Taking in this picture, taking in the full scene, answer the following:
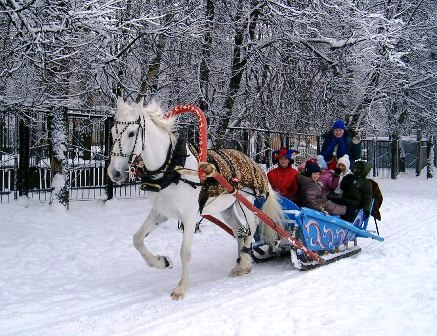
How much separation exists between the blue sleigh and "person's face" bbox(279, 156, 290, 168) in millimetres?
633

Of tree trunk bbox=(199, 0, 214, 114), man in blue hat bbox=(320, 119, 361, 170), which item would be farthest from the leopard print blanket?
tree trunk bbox=(199, 0, 214, 114)

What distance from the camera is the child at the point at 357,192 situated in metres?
7.09

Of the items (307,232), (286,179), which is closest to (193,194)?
(307,232)

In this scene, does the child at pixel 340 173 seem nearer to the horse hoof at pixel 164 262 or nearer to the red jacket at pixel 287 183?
the red jacket at pixel 287 183

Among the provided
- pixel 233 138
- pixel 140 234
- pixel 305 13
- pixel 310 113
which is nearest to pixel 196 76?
pixel 233 138

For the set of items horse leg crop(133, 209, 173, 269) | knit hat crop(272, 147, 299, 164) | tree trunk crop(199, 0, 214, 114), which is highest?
tree trunk crop(199, 0, 214, 114)

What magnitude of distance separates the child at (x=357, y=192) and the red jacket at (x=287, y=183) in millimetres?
946

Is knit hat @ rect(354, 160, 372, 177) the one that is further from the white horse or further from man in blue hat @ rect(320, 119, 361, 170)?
the white horse

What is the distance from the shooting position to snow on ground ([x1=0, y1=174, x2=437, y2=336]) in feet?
13.1

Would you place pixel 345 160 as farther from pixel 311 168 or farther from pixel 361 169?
pixel 311 168

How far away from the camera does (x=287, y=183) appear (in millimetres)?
6906

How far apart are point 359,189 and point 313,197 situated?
971mm

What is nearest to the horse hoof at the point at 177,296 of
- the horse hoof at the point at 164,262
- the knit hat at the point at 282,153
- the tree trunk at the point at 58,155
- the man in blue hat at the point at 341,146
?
the horse hoof at the point at 164,262

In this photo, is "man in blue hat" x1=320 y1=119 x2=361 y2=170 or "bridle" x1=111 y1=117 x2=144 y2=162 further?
"man in blue hat" x1=320 y1=119 x2=361 y2=170
